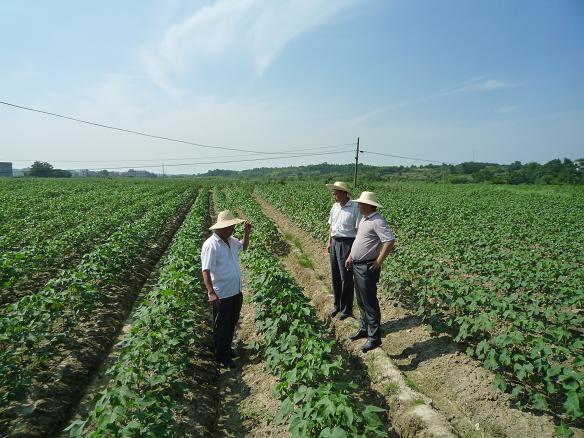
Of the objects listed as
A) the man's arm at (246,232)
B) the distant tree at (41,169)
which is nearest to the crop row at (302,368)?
the man's arm at (246,232)

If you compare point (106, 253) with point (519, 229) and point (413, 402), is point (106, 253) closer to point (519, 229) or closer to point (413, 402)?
point (413, 402)

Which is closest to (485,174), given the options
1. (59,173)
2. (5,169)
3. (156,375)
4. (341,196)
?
(341,196)

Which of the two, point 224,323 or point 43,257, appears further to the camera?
point 43,257

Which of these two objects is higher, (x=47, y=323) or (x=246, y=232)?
(x=246, y=232)

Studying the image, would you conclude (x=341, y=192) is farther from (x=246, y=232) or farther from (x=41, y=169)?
(x=41, y=169)

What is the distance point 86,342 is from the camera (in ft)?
17.1

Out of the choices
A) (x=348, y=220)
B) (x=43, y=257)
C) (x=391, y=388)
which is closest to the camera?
(x=391, y=388)

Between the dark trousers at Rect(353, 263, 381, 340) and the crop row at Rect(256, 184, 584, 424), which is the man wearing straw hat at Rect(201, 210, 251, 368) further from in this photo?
the crop row at Rect(256, 184, 584, 424)

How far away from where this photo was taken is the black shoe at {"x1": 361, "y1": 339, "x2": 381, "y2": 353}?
471 cm

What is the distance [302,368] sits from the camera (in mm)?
3715

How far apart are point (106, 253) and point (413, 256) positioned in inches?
261

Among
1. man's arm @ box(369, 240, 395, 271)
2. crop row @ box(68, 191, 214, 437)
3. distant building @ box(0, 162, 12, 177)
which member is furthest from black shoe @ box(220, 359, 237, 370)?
distant building @ box(0, 162, 12, 177)

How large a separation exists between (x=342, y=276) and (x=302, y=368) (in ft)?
6.87

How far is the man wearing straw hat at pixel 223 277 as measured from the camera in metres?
4.35
